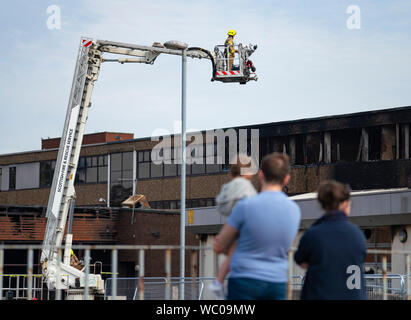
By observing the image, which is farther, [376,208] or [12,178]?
[12,178]

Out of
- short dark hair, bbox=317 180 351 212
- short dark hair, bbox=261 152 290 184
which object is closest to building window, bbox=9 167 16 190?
short dark hair, bbox=317 180 351 212

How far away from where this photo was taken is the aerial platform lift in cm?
2509

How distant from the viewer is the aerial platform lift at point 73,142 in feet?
82.3

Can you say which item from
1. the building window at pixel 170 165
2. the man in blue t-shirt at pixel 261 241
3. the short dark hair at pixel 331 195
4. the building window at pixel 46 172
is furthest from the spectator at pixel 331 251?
the building window at pixel 46 172

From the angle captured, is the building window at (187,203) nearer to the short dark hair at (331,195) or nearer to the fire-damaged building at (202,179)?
the fire-damaged building at (202,179)

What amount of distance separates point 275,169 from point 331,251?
94cm

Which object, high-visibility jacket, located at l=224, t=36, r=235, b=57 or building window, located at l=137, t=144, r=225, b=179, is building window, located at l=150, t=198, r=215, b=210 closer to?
building window, located at l=137, t=144, r=225, b=179

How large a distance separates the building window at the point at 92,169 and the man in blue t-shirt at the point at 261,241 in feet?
175

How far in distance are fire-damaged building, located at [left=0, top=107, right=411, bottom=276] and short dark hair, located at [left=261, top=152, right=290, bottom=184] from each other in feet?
59.4

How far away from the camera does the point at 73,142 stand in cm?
2547

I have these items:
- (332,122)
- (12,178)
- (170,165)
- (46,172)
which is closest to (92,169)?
(46,172)

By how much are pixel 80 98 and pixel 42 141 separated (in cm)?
7066

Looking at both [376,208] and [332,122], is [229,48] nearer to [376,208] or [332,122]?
[376,208]
